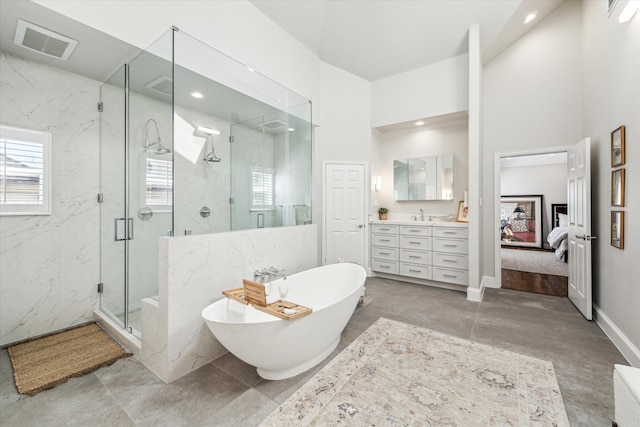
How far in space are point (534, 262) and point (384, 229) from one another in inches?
156

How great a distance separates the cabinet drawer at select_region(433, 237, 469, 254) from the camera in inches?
155

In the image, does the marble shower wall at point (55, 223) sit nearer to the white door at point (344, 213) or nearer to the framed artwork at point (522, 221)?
the white door at point (344, 213)

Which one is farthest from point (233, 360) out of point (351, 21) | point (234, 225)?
point (351, 21)

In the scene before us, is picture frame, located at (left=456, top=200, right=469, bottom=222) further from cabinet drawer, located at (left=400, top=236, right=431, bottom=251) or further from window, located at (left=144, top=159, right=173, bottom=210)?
window, located at (left=144, top=159, right=173, bottom=210)

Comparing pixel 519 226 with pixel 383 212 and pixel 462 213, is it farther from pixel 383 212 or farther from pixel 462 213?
pixel 383 212

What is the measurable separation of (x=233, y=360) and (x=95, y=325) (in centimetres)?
173

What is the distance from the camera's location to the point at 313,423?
5.08ft

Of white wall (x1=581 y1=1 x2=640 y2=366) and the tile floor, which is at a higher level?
white wall (x1=581 y1=1 x2=640 y2=366)

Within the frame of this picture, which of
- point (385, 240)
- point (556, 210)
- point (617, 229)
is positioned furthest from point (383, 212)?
point (556, 210)

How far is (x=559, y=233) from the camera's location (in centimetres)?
647

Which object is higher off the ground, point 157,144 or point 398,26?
point 398,26

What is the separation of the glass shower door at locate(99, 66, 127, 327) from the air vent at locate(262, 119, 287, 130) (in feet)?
4.53

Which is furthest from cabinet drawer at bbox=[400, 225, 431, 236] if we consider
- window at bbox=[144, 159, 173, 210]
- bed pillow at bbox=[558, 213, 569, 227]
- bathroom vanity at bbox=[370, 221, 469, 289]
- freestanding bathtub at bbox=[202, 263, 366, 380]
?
bed pillow at bbox=[558, 213, 569, 227]

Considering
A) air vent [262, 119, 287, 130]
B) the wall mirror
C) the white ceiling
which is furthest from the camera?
the wall mirror
